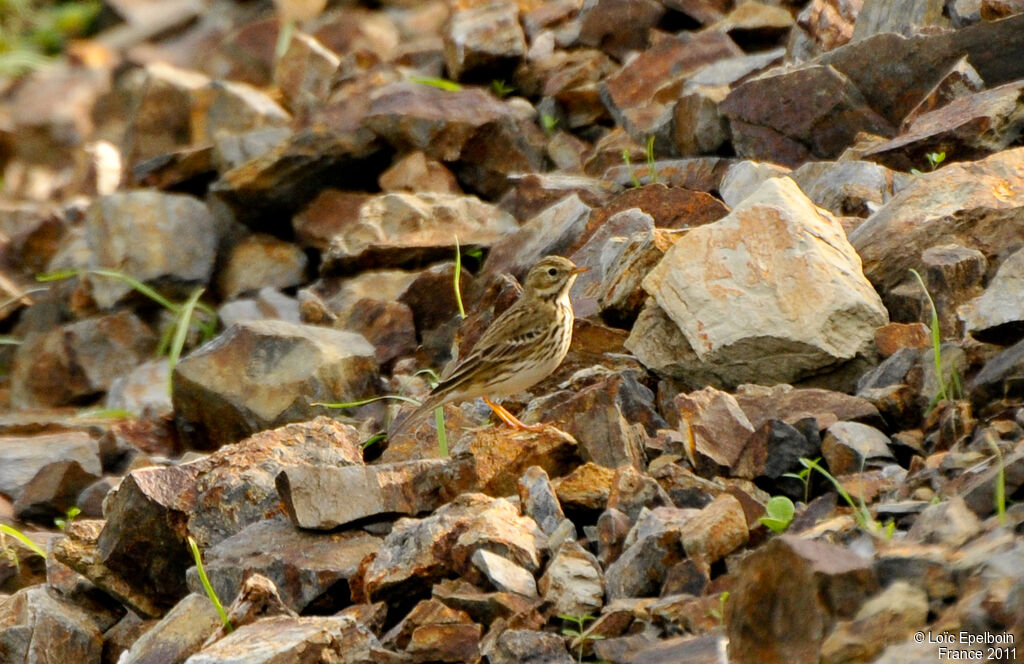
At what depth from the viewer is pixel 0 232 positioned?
14.1 meters

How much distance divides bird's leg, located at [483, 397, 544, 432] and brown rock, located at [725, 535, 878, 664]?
2.15 metres

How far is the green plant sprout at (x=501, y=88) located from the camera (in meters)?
11.8

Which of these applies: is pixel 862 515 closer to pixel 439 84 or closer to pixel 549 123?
pixel 549 123

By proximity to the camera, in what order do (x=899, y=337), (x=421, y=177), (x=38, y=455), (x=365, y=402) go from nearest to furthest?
(x=899, y=337) < (x=365, y=402) < (x=38, y=455) < (x=421, y=177)

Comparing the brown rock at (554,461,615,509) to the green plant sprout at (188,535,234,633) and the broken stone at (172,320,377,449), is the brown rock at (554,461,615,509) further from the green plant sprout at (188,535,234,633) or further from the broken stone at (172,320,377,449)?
the broken stone at (172,320,377,449)

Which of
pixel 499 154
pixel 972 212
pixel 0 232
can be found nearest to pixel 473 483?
pixel 972 212

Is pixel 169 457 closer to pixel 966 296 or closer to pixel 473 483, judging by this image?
pixel 473 483

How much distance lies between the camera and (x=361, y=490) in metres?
6.18

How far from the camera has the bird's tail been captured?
729 cm

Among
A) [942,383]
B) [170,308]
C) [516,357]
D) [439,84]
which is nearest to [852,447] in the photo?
[942,383]

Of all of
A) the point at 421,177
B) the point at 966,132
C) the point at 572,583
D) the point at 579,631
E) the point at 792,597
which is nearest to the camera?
the point at 792,597

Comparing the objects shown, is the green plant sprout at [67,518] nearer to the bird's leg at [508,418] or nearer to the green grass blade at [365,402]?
the green grass blade at [365,402]

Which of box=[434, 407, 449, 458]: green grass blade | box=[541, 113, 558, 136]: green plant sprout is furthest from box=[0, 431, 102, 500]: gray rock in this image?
box=[541, 113, 558, 136]: green plant sprout

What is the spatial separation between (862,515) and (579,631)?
101cm
